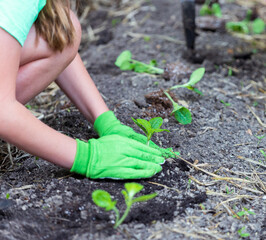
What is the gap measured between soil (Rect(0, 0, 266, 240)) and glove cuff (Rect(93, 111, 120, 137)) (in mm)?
83

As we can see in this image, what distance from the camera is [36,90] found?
139 centimetres

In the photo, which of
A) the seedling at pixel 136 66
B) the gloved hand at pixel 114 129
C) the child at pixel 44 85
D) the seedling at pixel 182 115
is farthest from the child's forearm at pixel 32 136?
the seedling at pixel 136 66

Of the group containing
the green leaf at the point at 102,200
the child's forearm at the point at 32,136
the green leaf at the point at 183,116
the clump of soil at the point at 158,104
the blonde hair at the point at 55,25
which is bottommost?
the clump of soil at the point at 158,104

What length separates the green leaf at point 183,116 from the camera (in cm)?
148

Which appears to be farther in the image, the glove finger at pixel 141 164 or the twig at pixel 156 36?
the twig at pixel 156 36

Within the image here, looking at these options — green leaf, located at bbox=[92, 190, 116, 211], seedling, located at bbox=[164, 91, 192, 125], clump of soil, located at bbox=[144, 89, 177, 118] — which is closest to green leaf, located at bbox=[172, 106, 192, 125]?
seedling, located at bbox=[164, 91, 192, 125]

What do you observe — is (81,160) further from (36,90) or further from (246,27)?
(246,27)

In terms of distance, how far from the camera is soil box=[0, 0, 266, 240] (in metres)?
1.06

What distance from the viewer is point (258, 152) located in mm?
1431

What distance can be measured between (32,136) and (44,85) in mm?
329

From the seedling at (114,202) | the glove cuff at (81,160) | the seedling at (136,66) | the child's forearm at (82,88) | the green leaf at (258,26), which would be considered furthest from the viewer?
the green leaf at (258,26)

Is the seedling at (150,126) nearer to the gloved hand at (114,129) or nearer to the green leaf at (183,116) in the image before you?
the gloved hand at (114,129)

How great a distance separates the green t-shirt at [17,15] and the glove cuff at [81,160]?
1.17ft

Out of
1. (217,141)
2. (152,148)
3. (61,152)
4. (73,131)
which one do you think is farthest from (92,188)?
(217,141)
